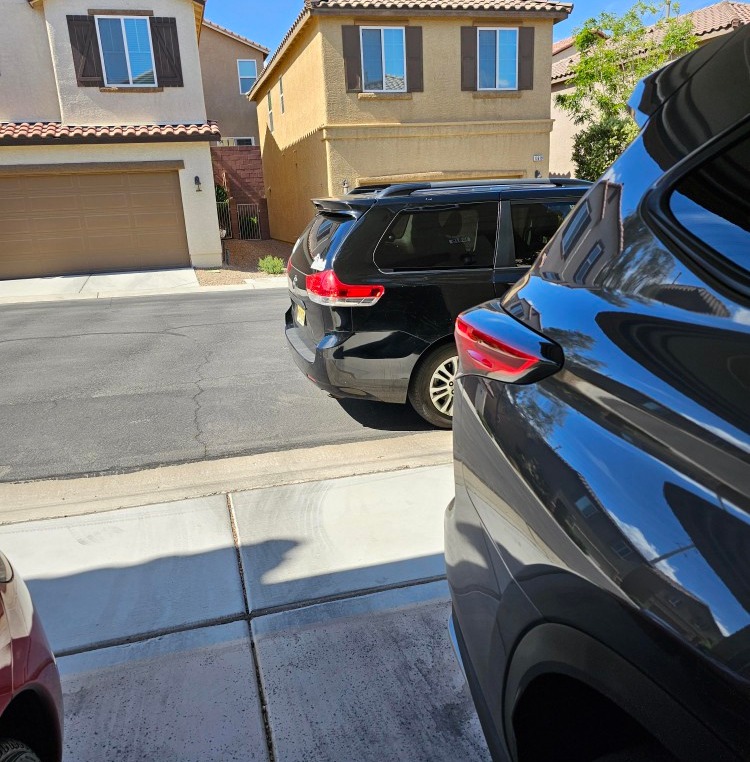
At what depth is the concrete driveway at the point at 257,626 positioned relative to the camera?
2262 mm

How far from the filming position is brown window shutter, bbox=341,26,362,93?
1622cm

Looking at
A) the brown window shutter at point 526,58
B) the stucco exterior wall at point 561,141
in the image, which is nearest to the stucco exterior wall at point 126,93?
→ the brown window shutter at point 526,58

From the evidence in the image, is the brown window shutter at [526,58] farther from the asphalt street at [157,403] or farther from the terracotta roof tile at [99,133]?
the asphalt street at [157,403]

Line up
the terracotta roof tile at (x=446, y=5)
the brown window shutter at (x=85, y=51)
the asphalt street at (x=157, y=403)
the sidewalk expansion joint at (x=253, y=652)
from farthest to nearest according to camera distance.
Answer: the brown window shutter at (x=85, y=51) < the terracotta roof tile at (x=446, y=5) < the asphalt street at (x=157, y=403) < the sidewalk expansion joint at (x=253, y=652)

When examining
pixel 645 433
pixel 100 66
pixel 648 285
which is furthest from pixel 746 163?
pixel 100 66

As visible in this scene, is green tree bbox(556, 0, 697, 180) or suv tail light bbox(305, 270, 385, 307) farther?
green tree bbox(556, 0, 697, 180)

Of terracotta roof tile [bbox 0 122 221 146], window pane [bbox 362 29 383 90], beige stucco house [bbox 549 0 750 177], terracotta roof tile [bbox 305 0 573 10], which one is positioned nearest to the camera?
terracotta roof tile [bbox 0 122 221 146]

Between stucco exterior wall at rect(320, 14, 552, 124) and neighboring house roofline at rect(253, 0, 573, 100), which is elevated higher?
neighboring house roofline at rect(253, 0, 573, 100)

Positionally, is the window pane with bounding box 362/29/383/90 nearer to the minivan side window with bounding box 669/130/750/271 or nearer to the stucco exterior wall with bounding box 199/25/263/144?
the stucco exterior wall with bounding box 199/25/263/144

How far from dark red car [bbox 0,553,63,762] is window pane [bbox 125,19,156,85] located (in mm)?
18236

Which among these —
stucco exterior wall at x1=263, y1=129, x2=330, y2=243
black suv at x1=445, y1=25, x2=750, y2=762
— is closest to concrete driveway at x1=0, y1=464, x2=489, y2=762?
black suv at x1=445, y1=25, x2=750, y2=762

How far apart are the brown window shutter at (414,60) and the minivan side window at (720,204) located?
17270 millimetres

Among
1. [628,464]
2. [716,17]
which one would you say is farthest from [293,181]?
[628,464]

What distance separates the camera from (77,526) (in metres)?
3.66
